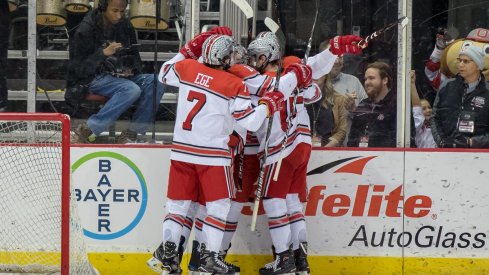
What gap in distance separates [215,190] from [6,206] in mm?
1276

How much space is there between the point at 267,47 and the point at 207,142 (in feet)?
2.14

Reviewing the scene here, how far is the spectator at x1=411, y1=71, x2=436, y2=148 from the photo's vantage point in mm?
5926

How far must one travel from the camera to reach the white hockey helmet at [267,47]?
18.5ft

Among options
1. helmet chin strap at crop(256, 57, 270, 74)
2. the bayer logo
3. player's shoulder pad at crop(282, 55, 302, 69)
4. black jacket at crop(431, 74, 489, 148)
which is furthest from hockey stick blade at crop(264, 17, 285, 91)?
the bayer logo

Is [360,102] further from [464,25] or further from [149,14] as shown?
[149,14]

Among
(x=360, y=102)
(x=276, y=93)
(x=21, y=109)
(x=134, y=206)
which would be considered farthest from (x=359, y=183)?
(x=21, y=109)

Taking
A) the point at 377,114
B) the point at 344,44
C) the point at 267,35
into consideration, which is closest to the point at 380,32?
the point at 344,44

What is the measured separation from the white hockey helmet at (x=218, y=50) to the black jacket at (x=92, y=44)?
2.08 feet

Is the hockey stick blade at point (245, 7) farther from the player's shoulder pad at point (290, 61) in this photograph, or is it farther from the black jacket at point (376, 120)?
the black jacket at point (376, 120)

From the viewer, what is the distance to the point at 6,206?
5.80 meters

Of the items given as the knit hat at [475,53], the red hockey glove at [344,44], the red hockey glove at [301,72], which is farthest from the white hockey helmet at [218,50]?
the knit hat at [475,53]

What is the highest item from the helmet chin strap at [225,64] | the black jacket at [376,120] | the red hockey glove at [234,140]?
the helmet chin strap at [225,64]

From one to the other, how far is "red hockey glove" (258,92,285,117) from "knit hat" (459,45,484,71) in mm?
1236

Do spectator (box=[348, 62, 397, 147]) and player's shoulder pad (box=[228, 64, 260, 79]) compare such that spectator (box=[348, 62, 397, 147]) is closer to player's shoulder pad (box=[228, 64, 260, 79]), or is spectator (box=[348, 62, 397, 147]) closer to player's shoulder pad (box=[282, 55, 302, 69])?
player's shoulder pad (box=[282, 55, 302, 69])
